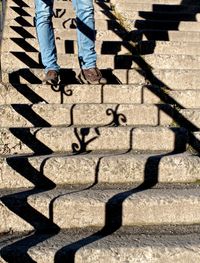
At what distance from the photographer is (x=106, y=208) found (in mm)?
2816

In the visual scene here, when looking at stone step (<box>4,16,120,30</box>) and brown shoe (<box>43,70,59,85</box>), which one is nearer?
brown shoe (<box>43,70,59,85</box>)

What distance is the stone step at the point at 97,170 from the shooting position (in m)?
3.05

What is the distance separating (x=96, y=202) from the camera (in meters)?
2.80

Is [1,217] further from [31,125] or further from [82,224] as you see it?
[31,125]

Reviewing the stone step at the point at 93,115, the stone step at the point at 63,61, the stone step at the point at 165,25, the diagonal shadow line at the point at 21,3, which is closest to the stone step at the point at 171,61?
the stone step at the point at 63,61

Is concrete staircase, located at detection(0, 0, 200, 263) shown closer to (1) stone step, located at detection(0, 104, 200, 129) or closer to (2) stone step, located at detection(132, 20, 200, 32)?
(1) stone step, located at detection(0, 104, 200, 129)

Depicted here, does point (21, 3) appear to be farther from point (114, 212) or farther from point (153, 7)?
point (114, 212)

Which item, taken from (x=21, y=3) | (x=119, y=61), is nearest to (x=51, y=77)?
(x=119, y=61)

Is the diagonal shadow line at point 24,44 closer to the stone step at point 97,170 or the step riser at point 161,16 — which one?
the step riser at point 161,16

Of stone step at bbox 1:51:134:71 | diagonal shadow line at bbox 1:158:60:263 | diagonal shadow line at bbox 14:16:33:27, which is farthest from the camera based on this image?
diagonal shadow line at bbox 14:16:33:27

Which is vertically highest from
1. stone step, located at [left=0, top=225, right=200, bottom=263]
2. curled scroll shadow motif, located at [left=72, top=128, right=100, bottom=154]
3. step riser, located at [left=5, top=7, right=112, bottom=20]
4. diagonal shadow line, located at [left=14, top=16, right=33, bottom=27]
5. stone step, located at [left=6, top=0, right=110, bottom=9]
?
stone step, located at [left=6, top=0, right=110, bottom=9]

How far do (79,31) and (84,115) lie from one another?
0.84 meters

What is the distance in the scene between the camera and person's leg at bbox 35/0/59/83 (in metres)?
3.89

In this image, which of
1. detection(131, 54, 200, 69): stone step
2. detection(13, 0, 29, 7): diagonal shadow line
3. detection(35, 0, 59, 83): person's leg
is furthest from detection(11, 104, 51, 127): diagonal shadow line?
detection(13, 0, 29, 7): diagonal shadow line
